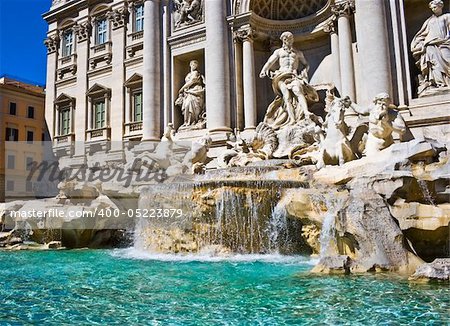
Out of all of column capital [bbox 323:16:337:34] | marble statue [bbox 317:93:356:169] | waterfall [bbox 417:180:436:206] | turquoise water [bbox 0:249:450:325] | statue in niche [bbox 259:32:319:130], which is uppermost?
column capital [bbox 323:16:337:34]

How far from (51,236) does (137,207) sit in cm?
268

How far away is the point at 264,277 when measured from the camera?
609 cm

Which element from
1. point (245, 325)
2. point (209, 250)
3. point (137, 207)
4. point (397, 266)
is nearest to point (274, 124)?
point (137, 207)

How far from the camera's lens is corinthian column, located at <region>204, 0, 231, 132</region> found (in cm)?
1558

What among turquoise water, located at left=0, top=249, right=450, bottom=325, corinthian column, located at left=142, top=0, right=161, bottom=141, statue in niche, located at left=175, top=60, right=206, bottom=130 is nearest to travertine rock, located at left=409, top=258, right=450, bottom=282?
turquoise water, located at left=0, top=249, right=450, bottom=325

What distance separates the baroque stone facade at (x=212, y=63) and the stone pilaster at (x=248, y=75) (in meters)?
0.04

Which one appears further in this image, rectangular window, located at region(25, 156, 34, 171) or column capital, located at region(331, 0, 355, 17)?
rectangular window, located at region(25, 156, 34, 171)

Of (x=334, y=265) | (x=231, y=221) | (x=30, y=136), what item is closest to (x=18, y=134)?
(x=30, y=136)

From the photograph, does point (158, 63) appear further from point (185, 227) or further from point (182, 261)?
point (182, 261)

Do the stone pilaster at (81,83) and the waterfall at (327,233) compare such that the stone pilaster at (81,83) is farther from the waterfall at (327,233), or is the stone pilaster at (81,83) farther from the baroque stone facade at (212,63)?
the waterfall at (327,233)

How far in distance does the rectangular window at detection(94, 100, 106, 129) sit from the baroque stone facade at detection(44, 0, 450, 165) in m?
0.05

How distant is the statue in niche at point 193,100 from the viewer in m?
17.0

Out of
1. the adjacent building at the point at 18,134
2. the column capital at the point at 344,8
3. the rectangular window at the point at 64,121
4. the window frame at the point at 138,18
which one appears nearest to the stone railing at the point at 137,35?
the window frame at the point at 138,18

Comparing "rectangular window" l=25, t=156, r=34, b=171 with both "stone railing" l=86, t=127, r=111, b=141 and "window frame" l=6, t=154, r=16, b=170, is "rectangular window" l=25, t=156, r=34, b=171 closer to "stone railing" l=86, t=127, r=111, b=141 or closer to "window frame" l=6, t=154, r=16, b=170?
"window frame" l=6, t=154, r=16, b=170
